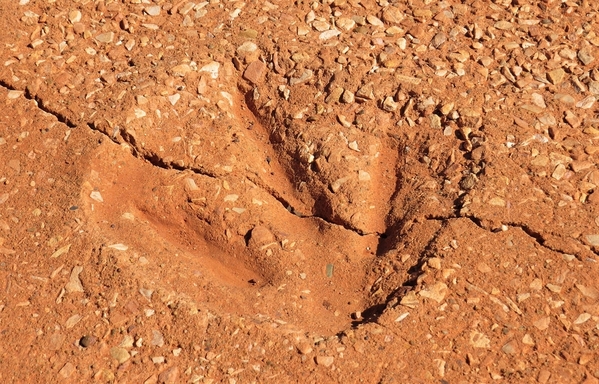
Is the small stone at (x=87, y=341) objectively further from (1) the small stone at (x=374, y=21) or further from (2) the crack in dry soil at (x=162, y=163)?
(1) the small stone at (x=374, y=21)

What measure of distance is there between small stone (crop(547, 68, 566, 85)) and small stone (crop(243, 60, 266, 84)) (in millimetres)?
1263

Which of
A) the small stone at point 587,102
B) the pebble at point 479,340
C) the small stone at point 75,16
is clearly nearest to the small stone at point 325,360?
the pebble at point 479,340

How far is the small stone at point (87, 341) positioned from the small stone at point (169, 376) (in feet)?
0.94

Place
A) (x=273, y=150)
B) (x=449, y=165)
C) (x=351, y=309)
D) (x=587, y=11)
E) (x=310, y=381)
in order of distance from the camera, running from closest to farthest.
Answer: (x=310, y=381) → (x=351, y=309) → (x=449, y=165) → (x=273, y=150) → (x=587, y=11)

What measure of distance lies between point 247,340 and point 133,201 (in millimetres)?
842

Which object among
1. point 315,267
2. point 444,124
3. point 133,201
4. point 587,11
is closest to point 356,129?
point 444,124

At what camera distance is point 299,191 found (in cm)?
323

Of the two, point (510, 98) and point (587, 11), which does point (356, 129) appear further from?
point (587, 11)

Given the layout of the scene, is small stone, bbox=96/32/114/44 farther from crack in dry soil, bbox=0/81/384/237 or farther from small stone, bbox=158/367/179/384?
small stone, bbox=158/367/179/384

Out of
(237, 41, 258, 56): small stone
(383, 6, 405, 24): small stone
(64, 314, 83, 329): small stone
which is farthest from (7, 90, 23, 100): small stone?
(383, 6, 405, 24): small stone

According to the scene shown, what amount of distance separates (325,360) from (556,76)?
1658 millimetres

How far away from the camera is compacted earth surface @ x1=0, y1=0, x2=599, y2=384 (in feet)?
8.86

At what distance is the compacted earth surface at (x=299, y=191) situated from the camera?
270 centimetres

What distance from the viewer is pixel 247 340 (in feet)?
8.95
